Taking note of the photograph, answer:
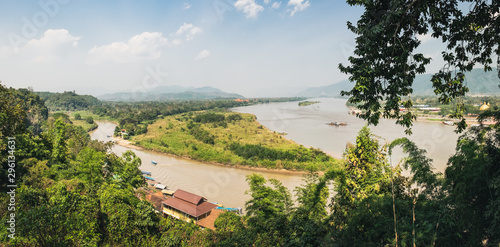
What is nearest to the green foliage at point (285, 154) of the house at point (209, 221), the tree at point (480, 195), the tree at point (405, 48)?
the house at point (209, 221)

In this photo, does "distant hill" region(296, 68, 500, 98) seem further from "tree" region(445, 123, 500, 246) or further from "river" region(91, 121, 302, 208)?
"river" region(91, 121, 302, 208)

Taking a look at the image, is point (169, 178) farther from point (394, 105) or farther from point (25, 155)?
point (394, 105)

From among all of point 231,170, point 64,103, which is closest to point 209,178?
point 231,170

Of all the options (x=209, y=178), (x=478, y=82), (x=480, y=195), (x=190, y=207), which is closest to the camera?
(x=480, y=195)

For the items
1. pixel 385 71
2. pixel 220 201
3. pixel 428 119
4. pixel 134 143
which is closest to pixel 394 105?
pixel 385 71

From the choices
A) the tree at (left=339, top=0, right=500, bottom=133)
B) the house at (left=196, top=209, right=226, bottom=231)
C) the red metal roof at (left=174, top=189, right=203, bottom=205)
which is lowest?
the house at (left=196, top=209, right=226, bottom=231)

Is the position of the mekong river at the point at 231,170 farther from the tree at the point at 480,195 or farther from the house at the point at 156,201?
the tree at the point at 480,195

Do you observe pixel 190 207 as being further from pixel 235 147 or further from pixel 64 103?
pixel 64 103

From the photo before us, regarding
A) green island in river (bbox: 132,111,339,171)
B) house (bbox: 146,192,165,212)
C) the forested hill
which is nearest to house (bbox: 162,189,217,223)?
house (bbox: 146,192,165,212)
